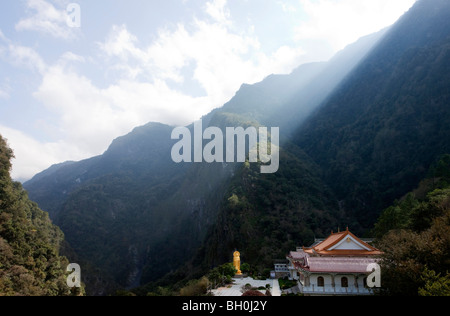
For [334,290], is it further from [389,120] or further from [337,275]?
[389,120]

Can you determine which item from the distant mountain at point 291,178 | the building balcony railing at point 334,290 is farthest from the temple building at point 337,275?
the distant mountain at point 291,178

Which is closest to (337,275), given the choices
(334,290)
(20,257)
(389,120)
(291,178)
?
(334,290)

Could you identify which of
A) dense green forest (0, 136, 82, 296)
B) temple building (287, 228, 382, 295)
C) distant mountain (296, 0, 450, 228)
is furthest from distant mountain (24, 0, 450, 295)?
dense green forest (0, 136, 82, 296)

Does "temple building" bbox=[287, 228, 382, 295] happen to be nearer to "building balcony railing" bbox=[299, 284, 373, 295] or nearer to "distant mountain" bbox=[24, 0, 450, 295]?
"building balcony railing" bbox=[299, 284, 373, 295]

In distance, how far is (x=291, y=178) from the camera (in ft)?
221

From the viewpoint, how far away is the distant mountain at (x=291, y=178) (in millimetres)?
58750

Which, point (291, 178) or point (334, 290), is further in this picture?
point (291, 178)

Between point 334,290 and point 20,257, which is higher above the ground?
point 20,257

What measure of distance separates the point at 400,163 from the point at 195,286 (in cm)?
6084

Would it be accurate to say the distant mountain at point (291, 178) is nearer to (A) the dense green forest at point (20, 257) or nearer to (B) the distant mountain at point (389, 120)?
(B) the distant mountain at point (389, 120)

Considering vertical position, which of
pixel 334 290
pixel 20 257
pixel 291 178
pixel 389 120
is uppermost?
pixel 389 120

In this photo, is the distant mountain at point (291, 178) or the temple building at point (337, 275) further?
the distant mountain at point (291, 178)

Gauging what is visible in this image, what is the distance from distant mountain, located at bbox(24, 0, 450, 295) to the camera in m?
58.8

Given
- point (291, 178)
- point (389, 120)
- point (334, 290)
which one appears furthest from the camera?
point (389, 120)
